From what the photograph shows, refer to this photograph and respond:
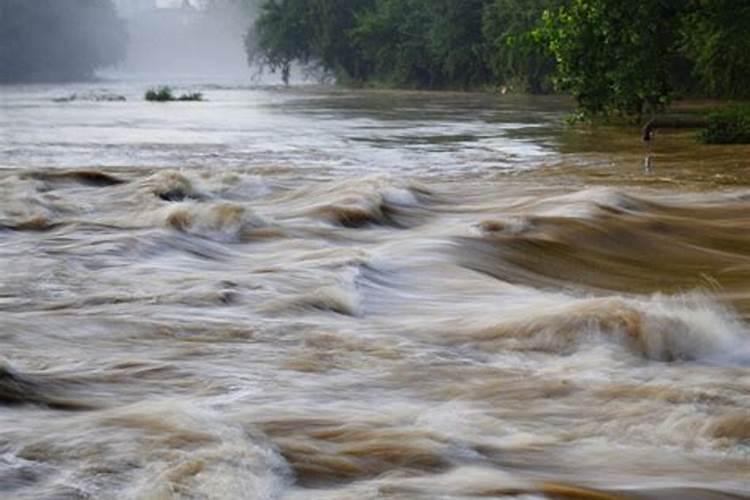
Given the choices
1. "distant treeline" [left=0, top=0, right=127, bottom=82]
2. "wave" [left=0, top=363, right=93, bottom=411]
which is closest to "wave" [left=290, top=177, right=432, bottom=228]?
"wave" [left=0, top=363, right=93, bottom=411]

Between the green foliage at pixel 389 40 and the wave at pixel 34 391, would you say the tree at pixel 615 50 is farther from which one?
the green foliage at pixel 389 40

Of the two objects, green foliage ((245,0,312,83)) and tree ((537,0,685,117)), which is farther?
green foliage ((245,0,312,83))

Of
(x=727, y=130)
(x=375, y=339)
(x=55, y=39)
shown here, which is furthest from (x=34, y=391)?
(x=55, y=39)

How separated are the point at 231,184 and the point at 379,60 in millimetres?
42469

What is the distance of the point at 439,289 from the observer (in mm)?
5582

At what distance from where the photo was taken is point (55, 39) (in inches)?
3100

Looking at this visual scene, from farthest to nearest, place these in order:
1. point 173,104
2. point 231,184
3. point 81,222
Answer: point 173,104 → point 231,184 → point 81,222

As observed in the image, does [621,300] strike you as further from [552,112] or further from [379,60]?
[379,60]

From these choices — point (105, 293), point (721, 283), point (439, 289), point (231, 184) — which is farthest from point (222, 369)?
point (231, 184)

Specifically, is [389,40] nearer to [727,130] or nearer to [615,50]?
→ [615,50]

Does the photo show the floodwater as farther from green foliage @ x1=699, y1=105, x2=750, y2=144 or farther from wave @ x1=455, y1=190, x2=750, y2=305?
green foliage @ x1=699, y1=105, x2=750, y2=144

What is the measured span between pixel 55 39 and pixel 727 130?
232ft

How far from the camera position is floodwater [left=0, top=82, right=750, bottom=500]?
3.02m

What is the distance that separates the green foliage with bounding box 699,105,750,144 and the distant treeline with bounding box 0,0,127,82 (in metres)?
61.3
